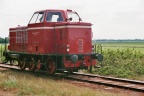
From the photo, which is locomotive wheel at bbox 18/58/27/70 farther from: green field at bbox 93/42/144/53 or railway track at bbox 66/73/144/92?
green field at bbox 93/42/144/53

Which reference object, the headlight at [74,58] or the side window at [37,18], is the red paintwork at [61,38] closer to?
the side window at [37,18]

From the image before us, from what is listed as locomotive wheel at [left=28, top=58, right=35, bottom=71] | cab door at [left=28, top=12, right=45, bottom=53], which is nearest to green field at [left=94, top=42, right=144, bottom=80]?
locomotive wheel at [left=28, top=58, right=35, bottom=71]

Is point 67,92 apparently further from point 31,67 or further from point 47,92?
point 31,67

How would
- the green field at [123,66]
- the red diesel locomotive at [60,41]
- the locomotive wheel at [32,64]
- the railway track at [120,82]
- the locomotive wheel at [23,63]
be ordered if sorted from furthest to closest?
the locomotive wheel at [23,63], the locomotive wheel at [32,64], the green field at [123,66], the red diesel locomotive at [60,41], the railway track at [120,82]

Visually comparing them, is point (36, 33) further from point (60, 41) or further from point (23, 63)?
point (23, 63)

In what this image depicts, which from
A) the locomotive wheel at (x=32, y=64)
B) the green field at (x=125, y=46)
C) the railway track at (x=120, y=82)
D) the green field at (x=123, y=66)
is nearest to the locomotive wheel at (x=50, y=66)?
the railway track at (x=120, y=82)

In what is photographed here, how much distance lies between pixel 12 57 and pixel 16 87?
7251 mm

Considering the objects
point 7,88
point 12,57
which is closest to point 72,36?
point 7,88

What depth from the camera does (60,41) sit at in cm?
1355

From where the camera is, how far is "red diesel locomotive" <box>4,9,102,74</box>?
43.0 feet

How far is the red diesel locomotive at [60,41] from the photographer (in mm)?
13117

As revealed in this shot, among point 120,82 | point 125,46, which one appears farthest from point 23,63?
point 125,46

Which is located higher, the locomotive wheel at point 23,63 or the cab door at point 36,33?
the cab door at point 36,33

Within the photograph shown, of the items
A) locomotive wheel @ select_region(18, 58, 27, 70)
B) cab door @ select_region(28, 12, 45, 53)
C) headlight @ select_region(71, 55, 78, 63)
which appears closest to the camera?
headlight @ select_region(71, 55, 78, 63)
